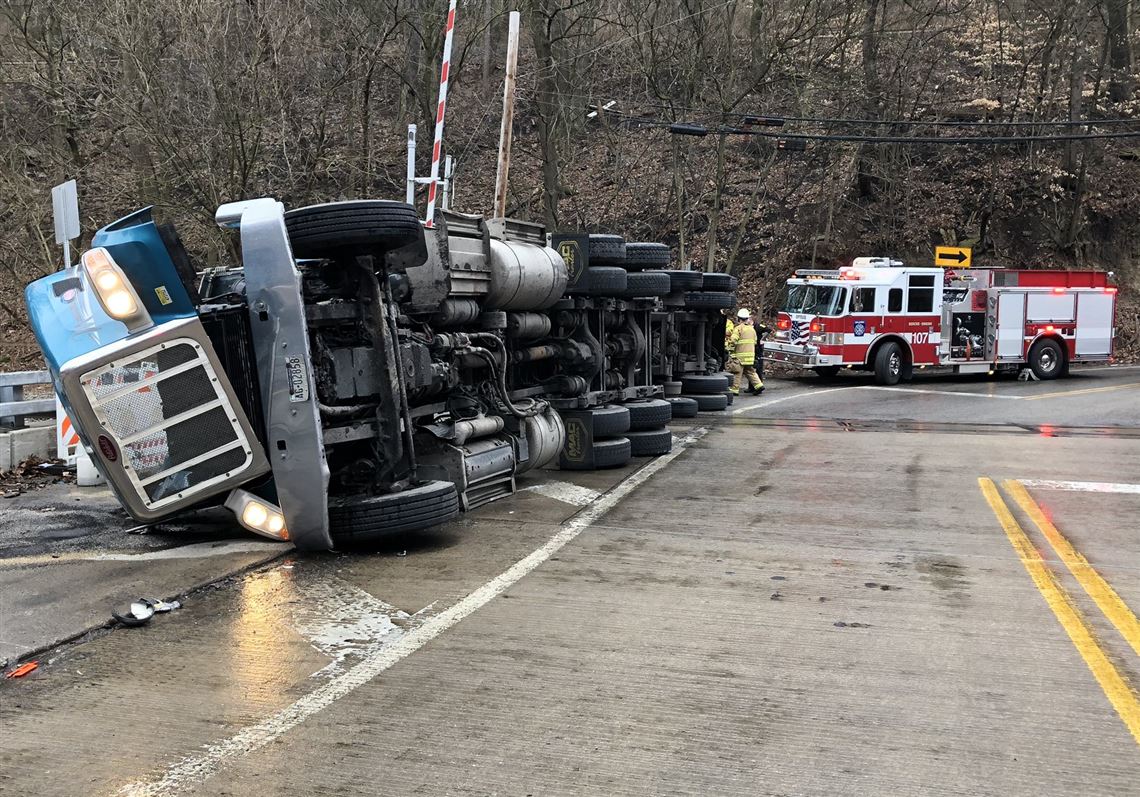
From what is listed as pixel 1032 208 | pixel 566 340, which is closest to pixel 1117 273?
pixel 1032 208

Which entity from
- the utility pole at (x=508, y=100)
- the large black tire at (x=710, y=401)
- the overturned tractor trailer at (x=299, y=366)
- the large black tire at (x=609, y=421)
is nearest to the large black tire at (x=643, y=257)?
the large black tire at (x=609, y=421)

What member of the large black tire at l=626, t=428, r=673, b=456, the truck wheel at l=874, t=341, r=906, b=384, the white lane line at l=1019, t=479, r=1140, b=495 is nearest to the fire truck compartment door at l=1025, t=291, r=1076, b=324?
the truck wheel at l=874, t=341, r=906, b=384

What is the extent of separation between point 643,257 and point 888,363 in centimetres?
1400

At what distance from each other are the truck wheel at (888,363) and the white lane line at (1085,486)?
1374 centimetres

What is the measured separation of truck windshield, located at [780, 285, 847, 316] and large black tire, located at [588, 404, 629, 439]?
14.3 metres

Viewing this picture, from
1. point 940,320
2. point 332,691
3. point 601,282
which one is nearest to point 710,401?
point 601,282

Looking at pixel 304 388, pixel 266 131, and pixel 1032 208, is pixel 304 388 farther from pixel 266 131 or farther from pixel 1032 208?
pixel 1032 208

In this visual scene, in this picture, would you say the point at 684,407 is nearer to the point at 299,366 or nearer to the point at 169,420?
the point at 299,366

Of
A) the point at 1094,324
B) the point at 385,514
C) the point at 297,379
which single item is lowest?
the point at 385,514

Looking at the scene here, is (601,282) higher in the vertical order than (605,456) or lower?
higher

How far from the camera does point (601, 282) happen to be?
10.8 m

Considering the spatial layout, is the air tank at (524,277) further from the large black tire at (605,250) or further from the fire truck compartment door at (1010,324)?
the fire truck compartment door at (1010,324)

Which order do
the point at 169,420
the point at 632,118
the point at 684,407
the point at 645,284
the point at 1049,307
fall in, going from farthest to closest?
1. the point at 632,118
2. the point at 1049,307
3. the point at 684,407
4. the point at 645,284
5. the point at 169,420

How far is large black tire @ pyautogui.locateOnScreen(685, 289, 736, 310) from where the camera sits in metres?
16.0
